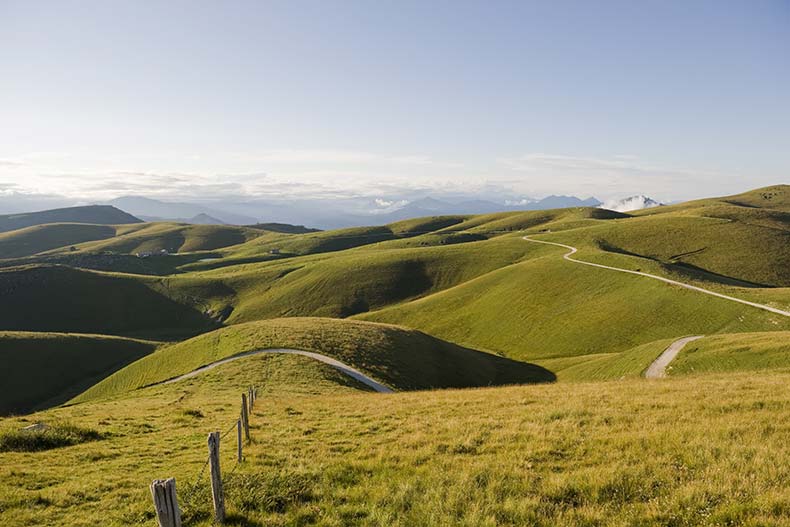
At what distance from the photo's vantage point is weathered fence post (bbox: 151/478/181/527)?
8.14 m

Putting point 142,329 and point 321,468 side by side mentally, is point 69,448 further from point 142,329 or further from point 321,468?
point 142,329

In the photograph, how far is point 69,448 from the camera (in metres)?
19.6

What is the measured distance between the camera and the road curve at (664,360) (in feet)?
123

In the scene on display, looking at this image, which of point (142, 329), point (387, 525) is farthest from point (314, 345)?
point (142, 329)

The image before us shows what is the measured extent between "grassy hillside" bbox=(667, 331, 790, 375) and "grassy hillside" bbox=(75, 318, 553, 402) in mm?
18764

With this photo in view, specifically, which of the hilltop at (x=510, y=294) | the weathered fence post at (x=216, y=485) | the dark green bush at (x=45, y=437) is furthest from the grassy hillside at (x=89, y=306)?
the weathered fence post at (x=216, y=485)

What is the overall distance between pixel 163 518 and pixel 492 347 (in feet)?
246

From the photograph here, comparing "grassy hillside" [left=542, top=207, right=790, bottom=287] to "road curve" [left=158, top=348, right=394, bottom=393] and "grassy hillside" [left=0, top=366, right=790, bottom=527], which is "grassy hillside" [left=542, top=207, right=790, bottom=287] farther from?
"grassy hillside" [left=0, top=366, right=790, bottom=527]

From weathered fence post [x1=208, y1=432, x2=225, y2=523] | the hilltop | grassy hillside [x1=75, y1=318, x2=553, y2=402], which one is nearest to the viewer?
weathered fence post [x1=208, y1=432, x2=225, y2=523]

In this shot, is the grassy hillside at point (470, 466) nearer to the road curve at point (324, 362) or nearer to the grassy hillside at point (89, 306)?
the road curve at point (324, 362)

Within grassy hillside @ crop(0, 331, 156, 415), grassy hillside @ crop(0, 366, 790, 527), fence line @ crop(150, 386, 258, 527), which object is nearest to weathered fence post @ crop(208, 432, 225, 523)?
fence line @ crop(150, 386, 258, 527)

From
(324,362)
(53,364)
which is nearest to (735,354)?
(324,362)

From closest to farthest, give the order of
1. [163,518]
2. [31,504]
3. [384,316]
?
[163,518] → [31,504] → [384,316]

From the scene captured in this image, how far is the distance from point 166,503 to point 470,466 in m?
8.61
